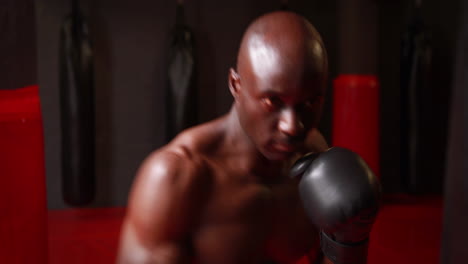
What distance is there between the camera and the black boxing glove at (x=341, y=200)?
2.86 feet

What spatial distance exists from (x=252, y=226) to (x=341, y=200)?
217 mm

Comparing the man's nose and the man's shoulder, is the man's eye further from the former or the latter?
the man's shoulder

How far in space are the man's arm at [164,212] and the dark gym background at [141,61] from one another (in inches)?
80.6

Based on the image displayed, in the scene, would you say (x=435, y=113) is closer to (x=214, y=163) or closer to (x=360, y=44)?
(x=360, y=44)

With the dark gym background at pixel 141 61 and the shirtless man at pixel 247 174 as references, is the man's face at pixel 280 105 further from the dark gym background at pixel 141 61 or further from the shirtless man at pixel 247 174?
the dark gym background at pixel 141 61

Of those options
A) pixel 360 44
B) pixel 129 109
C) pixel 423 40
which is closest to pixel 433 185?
pixel 423 40

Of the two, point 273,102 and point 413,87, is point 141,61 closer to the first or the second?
point 413,87

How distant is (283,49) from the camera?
0.91m

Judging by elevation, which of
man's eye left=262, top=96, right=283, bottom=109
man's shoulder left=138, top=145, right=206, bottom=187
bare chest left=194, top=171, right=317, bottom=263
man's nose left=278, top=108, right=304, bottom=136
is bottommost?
bare chest left=194, top=171, right=317, bottom=263

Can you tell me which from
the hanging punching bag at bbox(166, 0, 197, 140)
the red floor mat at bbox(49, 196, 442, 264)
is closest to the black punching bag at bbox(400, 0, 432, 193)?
the red floor mat at bbox(49, 196, 442, 264)

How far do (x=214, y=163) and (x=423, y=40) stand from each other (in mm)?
2157

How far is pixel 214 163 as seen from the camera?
103 cm

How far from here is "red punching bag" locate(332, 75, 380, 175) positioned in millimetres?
2664

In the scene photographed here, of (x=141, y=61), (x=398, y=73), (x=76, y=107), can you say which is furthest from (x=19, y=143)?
(x=398, y=73)
